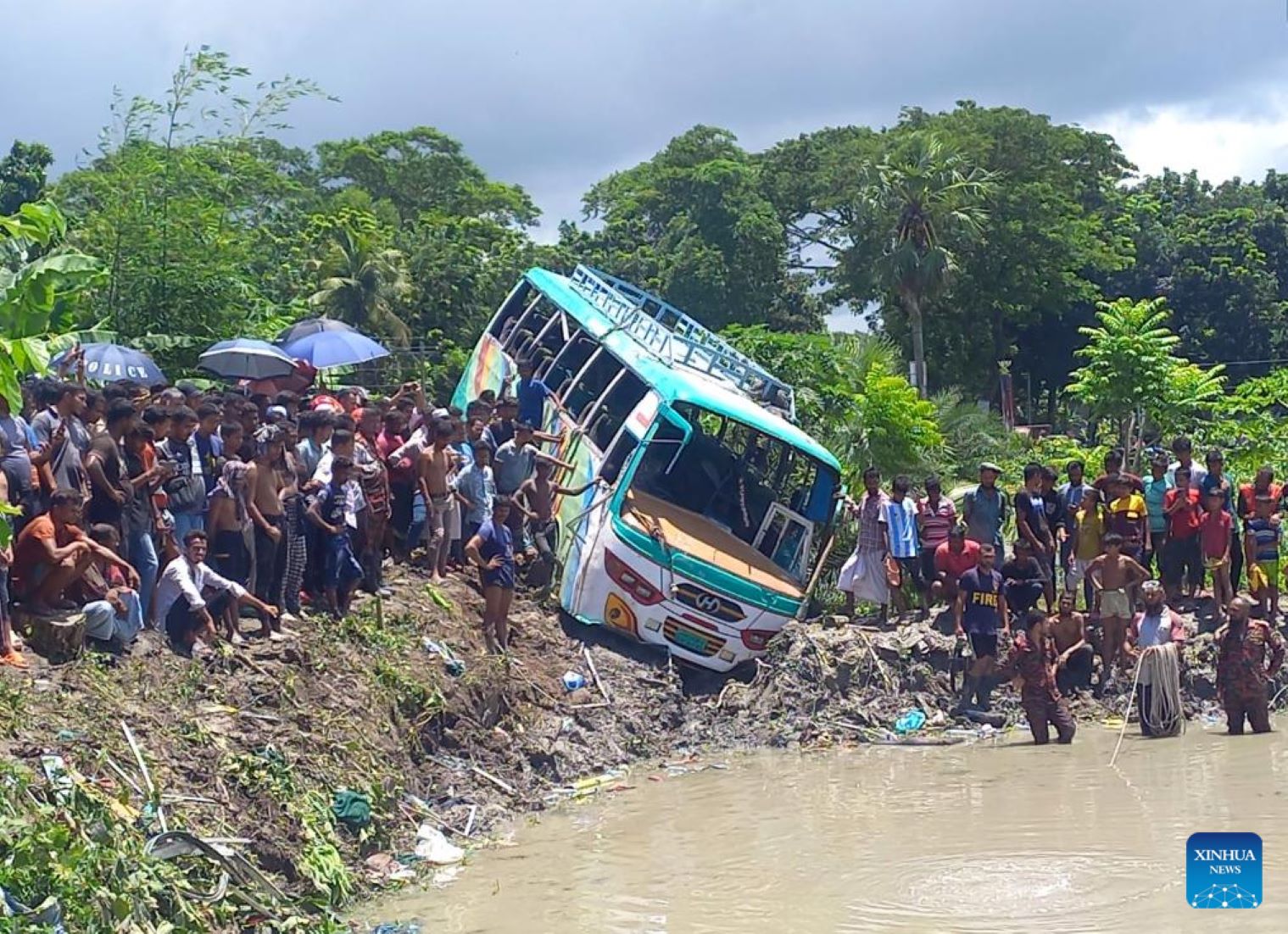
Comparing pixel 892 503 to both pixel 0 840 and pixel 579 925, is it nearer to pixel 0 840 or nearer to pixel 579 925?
pixel 579 925

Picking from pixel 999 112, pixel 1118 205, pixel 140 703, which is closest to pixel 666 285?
pixel 999 112

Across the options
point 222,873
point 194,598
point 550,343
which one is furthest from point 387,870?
point 550,343

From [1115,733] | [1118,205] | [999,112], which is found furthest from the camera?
[1118,205]

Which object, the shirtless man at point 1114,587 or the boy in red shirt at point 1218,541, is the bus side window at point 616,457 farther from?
the boy in red shirt at point 1218,541

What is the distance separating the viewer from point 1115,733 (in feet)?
47.7

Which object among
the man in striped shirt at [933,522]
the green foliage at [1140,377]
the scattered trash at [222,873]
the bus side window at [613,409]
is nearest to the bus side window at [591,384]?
the bus side window at [613,409]

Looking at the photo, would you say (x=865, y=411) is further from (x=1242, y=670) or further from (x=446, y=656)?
(x=446, y=656)

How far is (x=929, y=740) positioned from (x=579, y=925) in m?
5.96

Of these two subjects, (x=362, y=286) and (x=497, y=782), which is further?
(x=362, y=286)

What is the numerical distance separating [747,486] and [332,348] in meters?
5.08

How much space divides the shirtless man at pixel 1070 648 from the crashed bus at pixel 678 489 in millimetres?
2524

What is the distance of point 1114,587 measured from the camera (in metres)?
Answer: 15.0

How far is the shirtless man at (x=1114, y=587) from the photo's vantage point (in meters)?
15.0

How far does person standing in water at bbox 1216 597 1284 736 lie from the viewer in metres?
13.6
